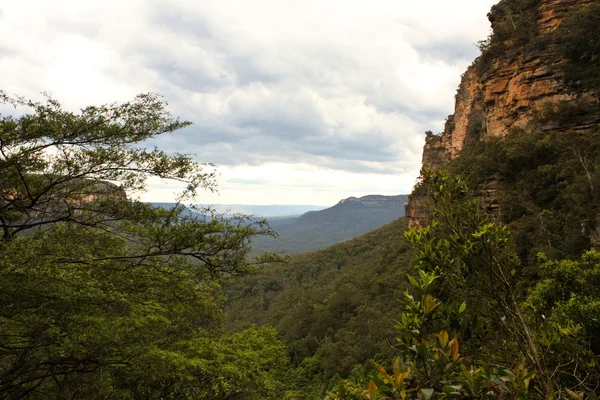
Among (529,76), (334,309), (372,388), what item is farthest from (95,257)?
(334,309)

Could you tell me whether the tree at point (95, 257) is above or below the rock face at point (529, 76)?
below

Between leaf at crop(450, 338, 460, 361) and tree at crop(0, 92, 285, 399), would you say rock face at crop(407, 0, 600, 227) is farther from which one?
leaf at crop(450, 338, 460, 361)

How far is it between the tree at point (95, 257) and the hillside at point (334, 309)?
3440mm

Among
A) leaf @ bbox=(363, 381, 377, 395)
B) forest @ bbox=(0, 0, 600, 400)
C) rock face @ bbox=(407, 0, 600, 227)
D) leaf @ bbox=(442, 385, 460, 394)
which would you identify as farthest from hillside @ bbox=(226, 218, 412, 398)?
rock face @ bbox=(407, 0, 600, 227)

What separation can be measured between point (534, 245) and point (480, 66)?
55.6ft

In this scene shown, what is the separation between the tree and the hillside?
3.44 meters

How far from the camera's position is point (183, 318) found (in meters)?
9.29

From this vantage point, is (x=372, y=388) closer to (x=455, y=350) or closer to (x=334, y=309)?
(x=455, y=350)

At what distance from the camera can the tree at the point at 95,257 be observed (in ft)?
15.1

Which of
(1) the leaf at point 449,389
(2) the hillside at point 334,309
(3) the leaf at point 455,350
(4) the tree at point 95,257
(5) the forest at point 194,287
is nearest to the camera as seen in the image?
(1) the leaf at point 449,389

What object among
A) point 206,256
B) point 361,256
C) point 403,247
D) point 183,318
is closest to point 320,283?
point 361,256

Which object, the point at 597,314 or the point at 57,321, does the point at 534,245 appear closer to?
the point at 597,314

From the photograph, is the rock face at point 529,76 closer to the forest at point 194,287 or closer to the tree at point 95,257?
the forest at point 194,287

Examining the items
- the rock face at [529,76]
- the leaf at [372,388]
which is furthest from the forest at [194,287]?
the rock face at [529,76]
